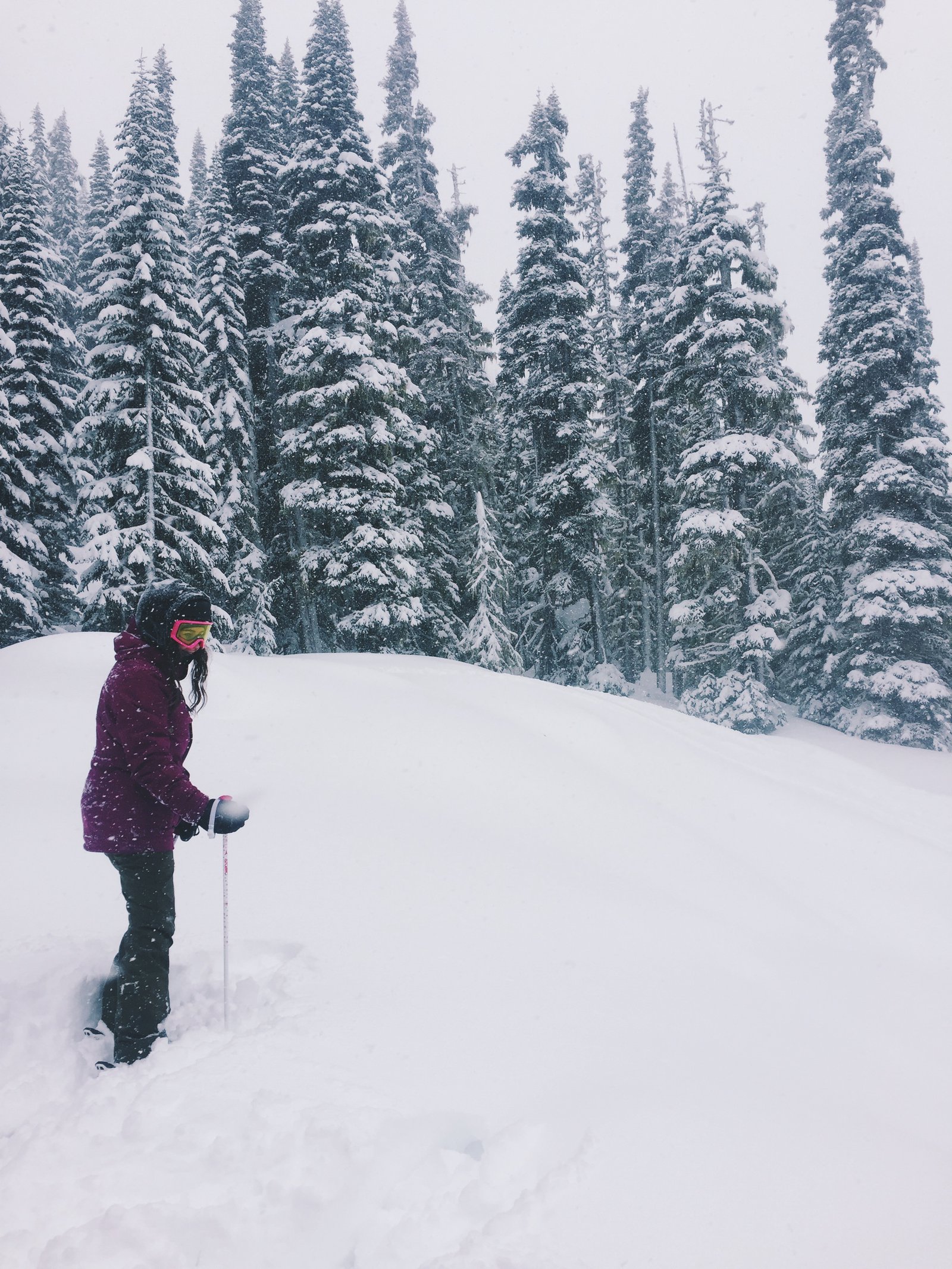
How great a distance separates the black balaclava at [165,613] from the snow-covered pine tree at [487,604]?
53.3 feet

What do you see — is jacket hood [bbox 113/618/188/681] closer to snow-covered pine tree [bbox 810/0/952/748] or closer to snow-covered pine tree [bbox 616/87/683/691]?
snow-covered pine tree [bbox 810/0/952/748]

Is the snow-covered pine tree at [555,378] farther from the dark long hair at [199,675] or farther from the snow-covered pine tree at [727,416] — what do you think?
the dark long hair at [199,675]

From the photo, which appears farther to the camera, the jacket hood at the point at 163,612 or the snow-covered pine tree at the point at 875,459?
the snow-covered pine tree at the point at 875,459

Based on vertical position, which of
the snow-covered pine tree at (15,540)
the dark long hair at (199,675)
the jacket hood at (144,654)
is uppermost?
the snow-covered pine tree at (15,540)

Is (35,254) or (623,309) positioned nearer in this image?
(35,254)

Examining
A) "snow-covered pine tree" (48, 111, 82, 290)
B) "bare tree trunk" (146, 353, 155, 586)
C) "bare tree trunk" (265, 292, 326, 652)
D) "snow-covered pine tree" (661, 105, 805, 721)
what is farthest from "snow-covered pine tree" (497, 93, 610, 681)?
"snow-covered pine tree" (48, 111, 82, 290)

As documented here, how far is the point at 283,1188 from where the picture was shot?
257 centimetres

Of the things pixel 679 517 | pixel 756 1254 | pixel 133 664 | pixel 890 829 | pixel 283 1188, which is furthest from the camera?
pixel 679 517

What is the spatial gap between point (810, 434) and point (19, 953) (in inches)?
973

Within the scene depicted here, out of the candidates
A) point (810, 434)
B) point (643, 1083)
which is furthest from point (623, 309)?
point (643, 1083)

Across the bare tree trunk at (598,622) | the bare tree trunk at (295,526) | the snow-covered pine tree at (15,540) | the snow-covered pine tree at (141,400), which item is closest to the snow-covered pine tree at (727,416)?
the bare tree trunk at (598,622)

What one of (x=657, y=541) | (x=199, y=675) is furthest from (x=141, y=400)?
(x=657, y=541)

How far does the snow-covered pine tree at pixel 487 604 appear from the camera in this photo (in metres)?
19.9

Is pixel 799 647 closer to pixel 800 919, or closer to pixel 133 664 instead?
pixel 800 919
